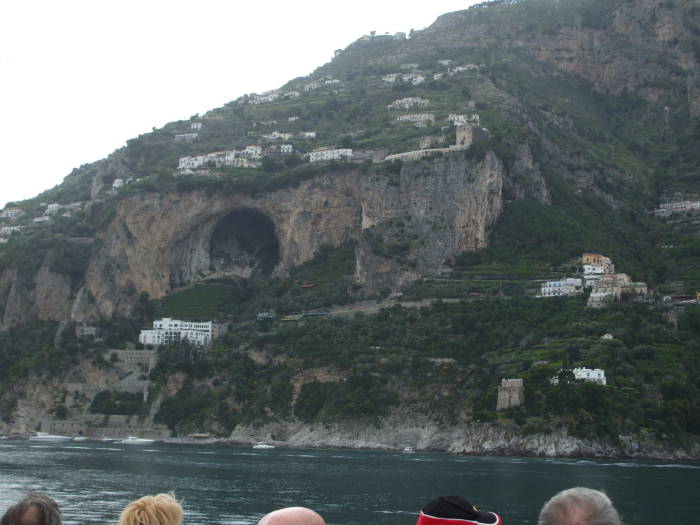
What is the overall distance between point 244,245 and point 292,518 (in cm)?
11758

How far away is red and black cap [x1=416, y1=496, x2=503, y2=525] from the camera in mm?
6102

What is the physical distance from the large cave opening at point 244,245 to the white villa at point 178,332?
1328 centimetres

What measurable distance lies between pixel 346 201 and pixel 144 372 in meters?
27.9

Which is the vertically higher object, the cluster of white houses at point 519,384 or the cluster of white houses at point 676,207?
the cluster of white houses at point 676,207

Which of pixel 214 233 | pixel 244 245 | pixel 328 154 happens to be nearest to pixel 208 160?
pixel 214 233

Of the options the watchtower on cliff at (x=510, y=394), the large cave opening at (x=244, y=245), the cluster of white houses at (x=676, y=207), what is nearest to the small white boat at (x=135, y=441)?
the large cave opening at (x=244, y=245)

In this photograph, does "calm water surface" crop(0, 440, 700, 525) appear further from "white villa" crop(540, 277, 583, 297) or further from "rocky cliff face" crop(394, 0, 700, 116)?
"rocky cliff face" crop(394, 0, 700, 116)

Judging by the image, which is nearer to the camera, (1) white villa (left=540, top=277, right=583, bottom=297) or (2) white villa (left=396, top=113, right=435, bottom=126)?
(1) white villa (left=540, top=277, right=583, bottom=297)

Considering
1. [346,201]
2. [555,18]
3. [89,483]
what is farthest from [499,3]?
[89,483]

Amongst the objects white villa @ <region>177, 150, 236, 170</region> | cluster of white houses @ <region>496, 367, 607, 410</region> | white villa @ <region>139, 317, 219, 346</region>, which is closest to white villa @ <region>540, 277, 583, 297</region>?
cluster of white houses @ <region>496, 367, 607, 410</region>

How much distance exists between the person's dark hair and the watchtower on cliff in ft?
229

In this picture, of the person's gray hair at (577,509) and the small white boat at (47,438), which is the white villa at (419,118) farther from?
the person's gray hair at (577,509)

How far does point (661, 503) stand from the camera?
4338cm

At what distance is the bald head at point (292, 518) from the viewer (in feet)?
19.4
